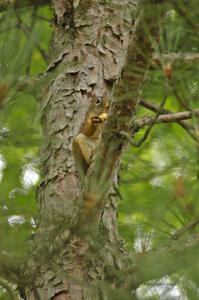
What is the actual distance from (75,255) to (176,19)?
3.32 feet

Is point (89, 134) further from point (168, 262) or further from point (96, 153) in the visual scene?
point (168, 262)

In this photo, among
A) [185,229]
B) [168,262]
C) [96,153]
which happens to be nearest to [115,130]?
[96,153]

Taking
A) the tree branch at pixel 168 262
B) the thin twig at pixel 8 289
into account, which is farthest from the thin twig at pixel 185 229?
the thin twig at pixel 8 289

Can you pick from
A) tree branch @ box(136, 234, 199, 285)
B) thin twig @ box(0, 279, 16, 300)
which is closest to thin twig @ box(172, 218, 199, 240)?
tree branch @ box(136, 234, 199, 285)

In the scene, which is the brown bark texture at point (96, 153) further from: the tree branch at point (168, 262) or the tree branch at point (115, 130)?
the tree branch at point (168, 262)

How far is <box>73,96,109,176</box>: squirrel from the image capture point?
233cm

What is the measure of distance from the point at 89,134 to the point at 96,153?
511mm

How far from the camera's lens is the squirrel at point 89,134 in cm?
233

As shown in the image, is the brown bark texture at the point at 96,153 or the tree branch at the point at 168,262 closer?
the tree branch at the point at 168,262

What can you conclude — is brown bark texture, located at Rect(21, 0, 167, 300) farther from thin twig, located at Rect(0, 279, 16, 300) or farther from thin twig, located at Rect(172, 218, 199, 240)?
thin twig, located at Rect(172, 218, 199, 240)

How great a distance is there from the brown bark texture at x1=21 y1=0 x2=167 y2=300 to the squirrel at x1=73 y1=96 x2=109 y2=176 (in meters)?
0.02

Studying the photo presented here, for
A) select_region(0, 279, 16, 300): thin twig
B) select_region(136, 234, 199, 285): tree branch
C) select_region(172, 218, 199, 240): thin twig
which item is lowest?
select_region(0, 279, 16, 300): thin twig

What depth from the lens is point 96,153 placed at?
74.9 inches

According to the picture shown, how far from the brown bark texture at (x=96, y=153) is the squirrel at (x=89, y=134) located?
0.02 m
